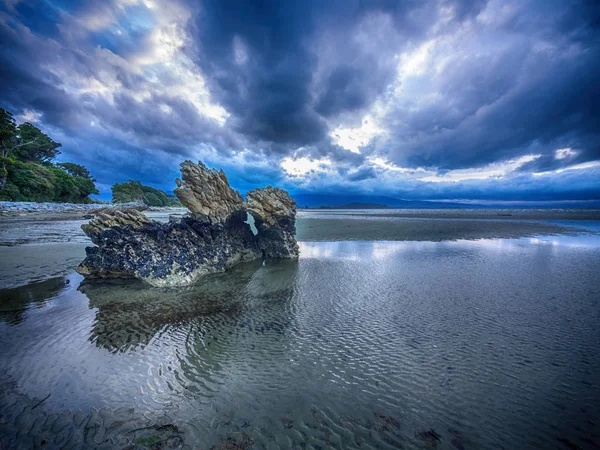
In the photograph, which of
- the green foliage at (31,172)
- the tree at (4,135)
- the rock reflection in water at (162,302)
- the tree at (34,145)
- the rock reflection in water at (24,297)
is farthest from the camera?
the tree at (34,145)

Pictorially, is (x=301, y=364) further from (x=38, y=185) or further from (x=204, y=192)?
(x=38, y=185)

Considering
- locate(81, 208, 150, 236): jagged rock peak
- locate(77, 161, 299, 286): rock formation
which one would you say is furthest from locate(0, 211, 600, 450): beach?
locate(81, 208, 150, 236): jagged rock peak

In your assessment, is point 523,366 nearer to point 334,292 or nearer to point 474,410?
point 474,410

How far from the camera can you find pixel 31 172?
194ft

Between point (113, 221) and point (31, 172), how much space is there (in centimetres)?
7227

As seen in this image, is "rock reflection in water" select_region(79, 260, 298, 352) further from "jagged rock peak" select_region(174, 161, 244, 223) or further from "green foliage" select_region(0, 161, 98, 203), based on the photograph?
"green foliage" select_region(0, 161, 98, 203)

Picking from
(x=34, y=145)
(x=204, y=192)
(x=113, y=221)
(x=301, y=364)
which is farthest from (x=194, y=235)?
(x=34, y=145)

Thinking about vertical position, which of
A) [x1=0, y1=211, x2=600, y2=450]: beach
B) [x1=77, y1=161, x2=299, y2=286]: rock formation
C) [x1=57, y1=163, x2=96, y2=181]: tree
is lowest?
[x1=0, y1=211, x2=600, y2=450]: beach

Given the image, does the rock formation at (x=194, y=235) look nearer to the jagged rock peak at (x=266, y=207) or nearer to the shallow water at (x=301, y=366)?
the jagged rock peak at (x=266, y=207)

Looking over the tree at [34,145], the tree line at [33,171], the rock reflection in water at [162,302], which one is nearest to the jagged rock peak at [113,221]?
the rock reflection in water at [162,302]

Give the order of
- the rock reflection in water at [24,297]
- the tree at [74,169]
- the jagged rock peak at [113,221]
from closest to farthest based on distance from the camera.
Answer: the rock reflection in water at [24,297]
the jagged rock peak at [113,221]
the tree at [74,169]

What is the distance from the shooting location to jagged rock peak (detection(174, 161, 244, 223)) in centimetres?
1770

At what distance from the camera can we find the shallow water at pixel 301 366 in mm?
4785

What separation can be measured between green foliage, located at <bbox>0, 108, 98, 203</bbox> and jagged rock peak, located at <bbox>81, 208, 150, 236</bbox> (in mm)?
61453
